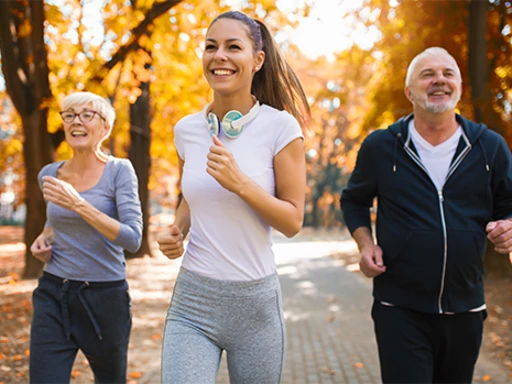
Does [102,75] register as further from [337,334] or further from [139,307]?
[337,334]

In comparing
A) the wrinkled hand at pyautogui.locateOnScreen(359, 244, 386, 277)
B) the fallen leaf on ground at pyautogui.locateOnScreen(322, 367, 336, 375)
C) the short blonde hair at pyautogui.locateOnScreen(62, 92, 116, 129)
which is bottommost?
the fallen leaf on ground at pyautogui.locateOnScreen(322, 367, 336, 375)

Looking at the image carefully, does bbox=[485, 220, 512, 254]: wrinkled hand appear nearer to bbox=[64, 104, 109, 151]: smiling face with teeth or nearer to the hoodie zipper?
the hoodie zipper

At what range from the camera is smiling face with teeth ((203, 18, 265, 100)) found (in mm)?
2918

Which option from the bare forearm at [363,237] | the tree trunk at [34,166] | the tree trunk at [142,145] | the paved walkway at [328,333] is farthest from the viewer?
the tree trunk at [142,145]

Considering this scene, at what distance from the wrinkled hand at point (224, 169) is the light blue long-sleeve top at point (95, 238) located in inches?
49.0

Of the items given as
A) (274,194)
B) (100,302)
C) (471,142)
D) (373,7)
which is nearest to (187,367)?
(274,194)

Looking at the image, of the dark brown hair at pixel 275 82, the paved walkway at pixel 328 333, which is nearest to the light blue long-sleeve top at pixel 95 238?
the dark brown hair at pixel 275 82

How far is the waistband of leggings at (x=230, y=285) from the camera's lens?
282 cm

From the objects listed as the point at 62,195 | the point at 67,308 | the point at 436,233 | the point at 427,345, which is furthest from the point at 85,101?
the point at 427,345

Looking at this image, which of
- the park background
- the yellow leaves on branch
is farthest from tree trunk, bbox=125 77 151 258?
the yellow leaves on branch

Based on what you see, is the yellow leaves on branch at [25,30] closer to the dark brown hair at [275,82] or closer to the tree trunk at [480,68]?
the tree trunk at [480,68]

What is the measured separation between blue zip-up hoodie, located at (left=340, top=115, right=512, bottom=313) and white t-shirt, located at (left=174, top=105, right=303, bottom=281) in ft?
3.18

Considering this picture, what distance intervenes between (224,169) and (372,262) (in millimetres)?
1333

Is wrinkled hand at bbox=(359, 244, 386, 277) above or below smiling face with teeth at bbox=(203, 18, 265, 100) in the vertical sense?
below
